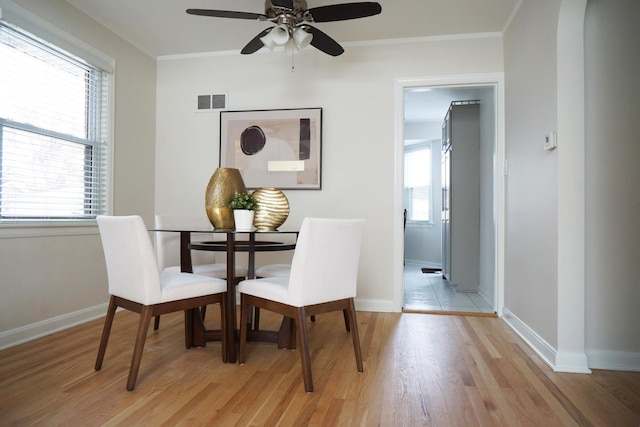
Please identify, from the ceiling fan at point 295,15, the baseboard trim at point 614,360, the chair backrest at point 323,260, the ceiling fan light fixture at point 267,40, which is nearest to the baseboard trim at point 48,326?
the chair backrest at point 323,260

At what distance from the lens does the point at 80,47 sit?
315 centimetres

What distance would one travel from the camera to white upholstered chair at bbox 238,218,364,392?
195 cm

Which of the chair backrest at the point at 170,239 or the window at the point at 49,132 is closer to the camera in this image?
the window at the point at 49,132

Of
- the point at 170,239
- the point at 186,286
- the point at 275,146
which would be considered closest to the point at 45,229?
the point at 170,239

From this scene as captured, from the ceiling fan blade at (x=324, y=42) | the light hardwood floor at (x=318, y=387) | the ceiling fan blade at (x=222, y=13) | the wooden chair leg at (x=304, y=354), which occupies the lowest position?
the light hardwood floor at (x=318, y=387)

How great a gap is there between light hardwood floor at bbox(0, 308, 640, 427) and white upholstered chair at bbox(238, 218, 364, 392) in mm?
191

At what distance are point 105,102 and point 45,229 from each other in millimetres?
1222

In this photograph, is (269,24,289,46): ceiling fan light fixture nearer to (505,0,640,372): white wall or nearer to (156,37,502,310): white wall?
(156,37,502,310): white wall

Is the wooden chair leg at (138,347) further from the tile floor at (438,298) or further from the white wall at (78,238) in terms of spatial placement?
the tile floor at (438,298)

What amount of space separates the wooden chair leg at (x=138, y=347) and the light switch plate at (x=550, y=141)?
2353 millimetres

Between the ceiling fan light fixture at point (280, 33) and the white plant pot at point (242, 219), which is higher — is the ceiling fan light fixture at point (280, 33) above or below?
above

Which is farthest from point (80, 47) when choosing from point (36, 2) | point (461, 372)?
point (461, 372)

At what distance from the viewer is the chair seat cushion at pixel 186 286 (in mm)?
2037

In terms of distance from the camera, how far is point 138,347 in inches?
75.5
